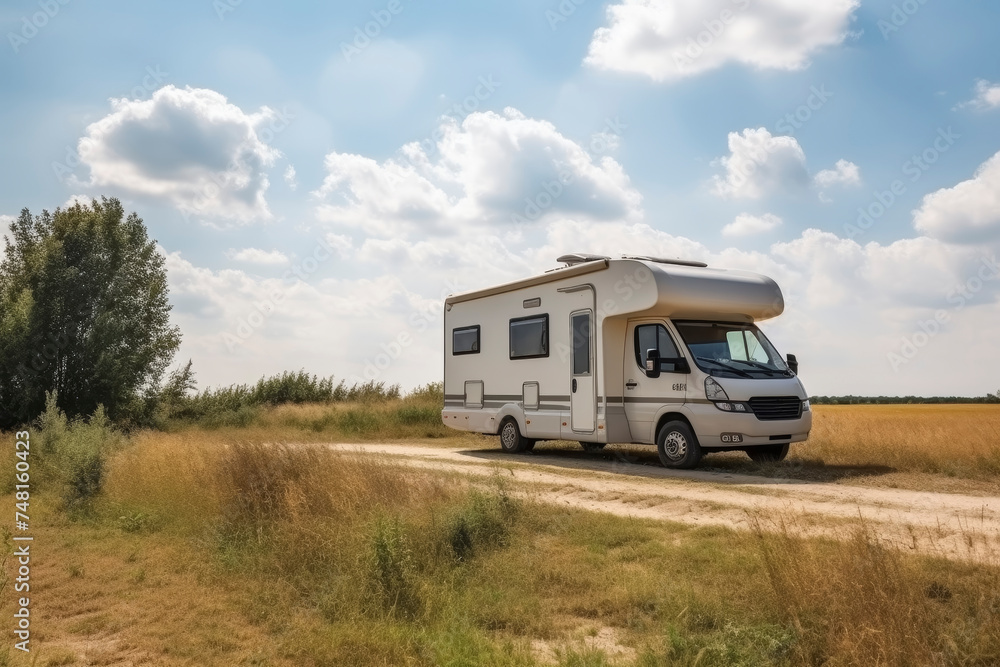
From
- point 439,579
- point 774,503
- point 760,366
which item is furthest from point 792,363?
point 439,579

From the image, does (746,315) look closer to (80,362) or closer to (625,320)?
(625,320)

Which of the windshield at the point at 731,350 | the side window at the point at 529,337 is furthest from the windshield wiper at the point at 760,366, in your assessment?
the side window at the point at 529,337

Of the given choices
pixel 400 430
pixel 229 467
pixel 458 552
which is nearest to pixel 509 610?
pixel 458 552

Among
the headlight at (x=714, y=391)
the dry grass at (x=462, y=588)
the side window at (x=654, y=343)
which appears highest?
the side window at (x=654, y=343)

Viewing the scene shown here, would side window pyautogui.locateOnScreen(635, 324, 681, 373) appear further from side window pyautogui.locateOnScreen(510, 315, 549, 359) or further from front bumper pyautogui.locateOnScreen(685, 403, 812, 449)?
side window pyautogui.locateOnScreen(510, 315, 549, 359)

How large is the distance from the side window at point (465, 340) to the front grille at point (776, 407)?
706 centimetres

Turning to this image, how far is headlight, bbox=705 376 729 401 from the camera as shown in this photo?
13164mm

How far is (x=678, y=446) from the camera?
45.1 ft

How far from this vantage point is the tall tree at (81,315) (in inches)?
1030

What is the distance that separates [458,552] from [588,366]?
7.99 m

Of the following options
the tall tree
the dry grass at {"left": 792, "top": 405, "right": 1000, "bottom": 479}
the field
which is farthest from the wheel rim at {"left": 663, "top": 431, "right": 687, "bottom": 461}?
the tall tree

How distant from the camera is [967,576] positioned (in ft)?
19.4

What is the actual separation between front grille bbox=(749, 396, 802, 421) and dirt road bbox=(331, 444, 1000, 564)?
1.21 metres

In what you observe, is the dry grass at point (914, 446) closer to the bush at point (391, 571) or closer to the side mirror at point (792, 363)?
the side mirror at point (792, 363)
